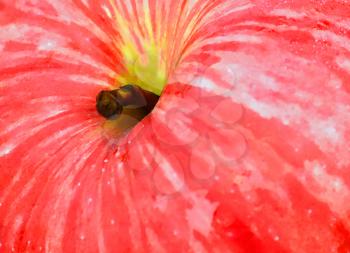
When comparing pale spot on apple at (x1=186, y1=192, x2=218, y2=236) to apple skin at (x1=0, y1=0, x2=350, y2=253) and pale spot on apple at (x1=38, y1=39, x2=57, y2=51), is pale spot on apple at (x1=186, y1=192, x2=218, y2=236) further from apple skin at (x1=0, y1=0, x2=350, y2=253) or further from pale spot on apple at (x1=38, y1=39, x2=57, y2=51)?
pale spot on apple at (x1=38, y1=39, x2=57, y2=51)

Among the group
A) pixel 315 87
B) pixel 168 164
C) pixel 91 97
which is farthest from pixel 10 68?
pixel 315 87

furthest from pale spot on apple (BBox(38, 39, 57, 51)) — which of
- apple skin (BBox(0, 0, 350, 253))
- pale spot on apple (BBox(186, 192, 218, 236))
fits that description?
pale spot on apple (BBox(186, 192, 218, 236))

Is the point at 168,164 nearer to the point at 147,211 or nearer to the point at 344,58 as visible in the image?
the point at 147,211

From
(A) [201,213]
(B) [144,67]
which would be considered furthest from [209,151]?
(B) [144,67]

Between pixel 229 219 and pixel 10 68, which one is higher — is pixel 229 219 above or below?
below

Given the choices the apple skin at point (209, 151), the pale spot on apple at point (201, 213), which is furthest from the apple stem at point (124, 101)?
the pale spot on apple at point (201, 213)

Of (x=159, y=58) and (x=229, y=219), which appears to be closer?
(x=229, y=219)

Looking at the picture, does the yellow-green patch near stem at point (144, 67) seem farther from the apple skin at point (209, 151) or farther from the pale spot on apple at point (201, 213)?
the pale spot on apple at point (201, 213)

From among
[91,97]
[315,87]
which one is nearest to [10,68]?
[91,97]
